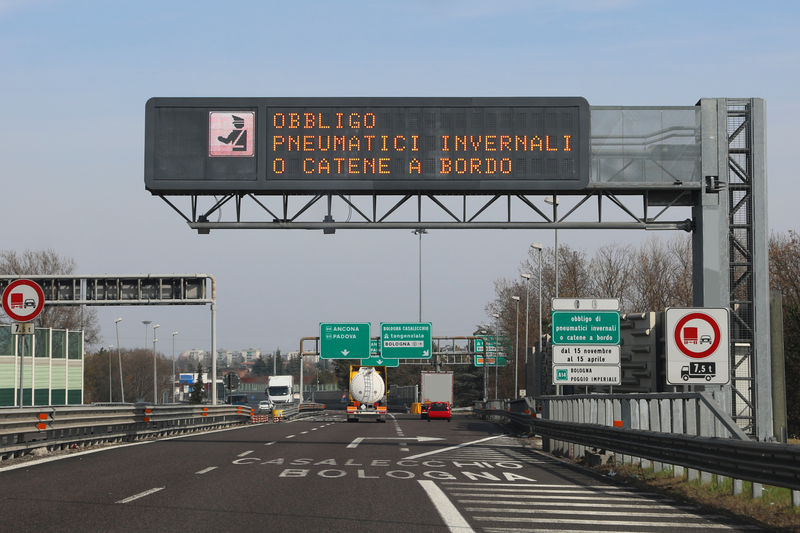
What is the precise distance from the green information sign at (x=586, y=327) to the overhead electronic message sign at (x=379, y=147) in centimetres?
312

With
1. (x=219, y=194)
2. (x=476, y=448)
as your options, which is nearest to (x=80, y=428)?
(x=219, y=194)

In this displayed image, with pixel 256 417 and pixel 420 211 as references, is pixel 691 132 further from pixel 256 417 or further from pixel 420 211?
pixel 256 417

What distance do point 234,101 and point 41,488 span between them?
1224cm

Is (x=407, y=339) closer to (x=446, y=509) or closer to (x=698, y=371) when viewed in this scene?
(x=698, y=371)

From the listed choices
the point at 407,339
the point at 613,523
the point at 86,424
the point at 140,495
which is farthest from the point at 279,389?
the point at 613,523

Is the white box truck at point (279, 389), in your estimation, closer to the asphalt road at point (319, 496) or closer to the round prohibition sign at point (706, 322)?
the asphalt road at point (319, 496)

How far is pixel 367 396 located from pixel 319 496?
39.1 m

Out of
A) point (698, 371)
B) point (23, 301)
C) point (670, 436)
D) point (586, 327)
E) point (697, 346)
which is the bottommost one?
point (670, 436)

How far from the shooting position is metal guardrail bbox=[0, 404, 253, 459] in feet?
55.5

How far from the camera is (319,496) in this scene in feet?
38.4

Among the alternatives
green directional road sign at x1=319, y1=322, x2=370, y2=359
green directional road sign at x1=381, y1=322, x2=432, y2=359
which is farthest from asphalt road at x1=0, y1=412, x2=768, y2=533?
green directional road sign at x1=381, y1=322, x2=432, y2=359

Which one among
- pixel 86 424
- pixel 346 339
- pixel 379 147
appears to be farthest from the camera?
pixel 346 339

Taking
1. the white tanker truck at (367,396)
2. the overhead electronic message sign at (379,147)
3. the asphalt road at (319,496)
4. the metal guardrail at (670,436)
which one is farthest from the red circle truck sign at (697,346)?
the white tanker truck at (367,396)

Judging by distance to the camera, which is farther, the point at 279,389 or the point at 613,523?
the point at 279,389
